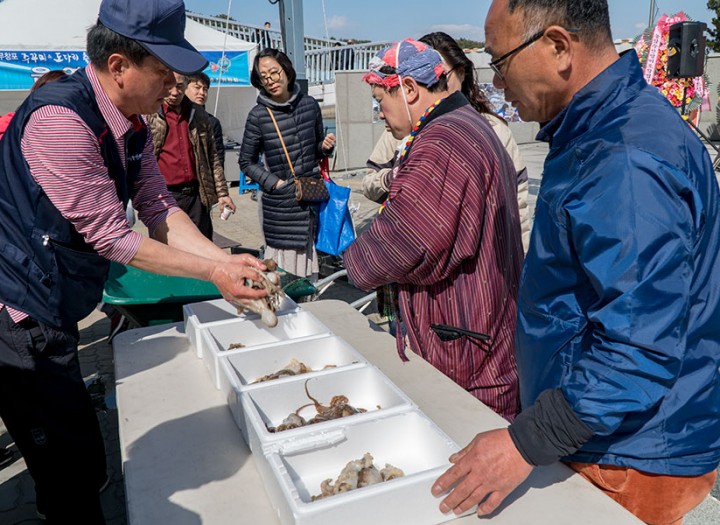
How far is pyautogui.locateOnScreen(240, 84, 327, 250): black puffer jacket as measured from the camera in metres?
4.12

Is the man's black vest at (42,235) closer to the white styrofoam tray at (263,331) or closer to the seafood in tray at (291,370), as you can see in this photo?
the white styrofoam tray at (263,331)

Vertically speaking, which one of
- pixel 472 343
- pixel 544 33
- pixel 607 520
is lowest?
pixel 607 520

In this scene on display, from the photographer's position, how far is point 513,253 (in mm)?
1851

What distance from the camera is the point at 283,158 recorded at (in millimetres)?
4172

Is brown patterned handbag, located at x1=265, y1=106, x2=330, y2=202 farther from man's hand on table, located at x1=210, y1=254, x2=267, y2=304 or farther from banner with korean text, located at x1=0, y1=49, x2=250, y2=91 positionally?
banner with korean text, located at x1=0, y1=49, x2=250, y2=91

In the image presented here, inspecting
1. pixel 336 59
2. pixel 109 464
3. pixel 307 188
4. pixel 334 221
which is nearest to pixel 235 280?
pixel 109 464

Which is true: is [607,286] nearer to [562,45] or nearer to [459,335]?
[562,45]

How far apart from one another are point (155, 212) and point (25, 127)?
0.65 m

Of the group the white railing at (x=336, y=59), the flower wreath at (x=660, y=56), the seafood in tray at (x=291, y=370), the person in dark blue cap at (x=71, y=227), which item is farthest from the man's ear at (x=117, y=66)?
the white railing at (x=336, y=59)

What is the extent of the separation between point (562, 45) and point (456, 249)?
700 millimetres

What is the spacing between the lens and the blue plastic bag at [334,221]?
4.21 meters

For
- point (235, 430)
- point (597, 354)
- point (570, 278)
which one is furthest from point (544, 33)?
point (235, 430)

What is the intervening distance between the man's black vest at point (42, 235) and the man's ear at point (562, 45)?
1.33m

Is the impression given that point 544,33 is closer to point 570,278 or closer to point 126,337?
point 570,278
